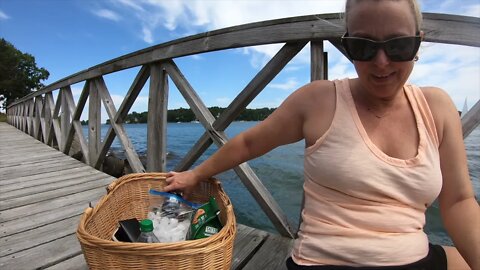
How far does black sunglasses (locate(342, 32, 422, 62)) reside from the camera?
95 centimetres

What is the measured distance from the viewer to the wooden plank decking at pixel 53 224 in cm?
184

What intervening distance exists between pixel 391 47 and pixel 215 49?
1.43m

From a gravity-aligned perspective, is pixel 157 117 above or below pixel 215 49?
below

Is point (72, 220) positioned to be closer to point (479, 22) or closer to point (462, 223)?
point (462, 223)

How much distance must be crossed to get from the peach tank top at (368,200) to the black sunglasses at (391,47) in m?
0.21

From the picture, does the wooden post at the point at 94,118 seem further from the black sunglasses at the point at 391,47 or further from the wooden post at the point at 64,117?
the black sunglasses at the point at 391,47

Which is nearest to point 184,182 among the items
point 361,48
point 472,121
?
point 361,48

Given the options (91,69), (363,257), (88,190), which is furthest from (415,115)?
(91,69)

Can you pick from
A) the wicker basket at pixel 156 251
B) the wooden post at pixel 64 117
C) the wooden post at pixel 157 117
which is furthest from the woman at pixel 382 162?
the wooden post at pixel 64 117

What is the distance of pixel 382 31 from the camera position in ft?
3.13

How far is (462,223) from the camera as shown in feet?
3.49

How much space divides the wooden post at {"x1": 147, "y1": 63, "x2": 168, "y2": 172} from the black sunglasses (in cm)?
211

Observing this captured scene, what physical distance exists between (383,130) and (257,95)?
1102mm

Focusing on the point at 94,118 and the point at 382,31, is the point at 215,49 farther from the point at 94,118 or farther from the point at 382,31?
the point at 94,118
